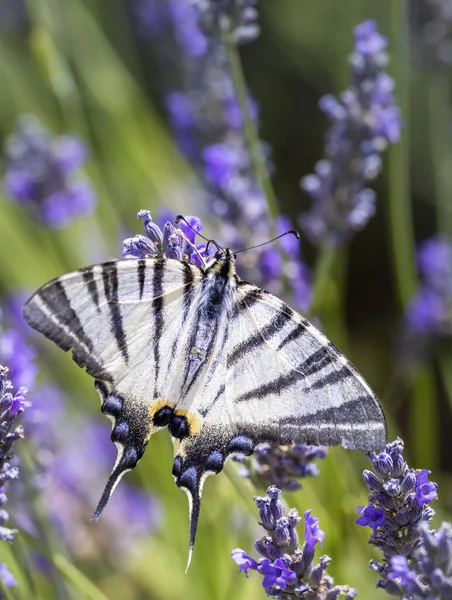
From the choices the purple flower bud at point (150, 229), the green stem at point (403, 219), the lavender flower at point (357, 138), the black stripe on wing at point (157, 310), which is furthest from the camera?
the green stem at point (403, 219)

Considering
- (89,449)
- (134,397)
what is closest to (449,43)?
(134,397)

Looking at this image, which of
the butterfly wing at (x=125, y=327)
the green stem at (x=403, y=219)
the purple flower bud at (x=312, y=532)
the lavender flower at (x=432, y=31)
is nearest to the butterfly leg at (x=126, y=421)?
the butterfly wing at (x=125, y=327)

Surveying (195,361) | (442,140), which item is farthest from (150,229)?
(442,140)

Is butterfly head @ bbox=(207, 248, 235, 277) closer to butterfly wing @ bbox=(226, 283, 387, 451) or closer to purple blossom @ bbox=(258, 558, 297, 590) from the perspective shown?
butterfly wing @ bbox=(226, 283, 387, 451)

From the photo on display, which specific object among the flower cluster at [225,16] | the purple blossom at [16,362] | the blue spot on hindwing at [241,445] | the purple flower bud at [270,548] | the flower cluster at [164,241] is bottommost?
the purple flower bud at [270,548]

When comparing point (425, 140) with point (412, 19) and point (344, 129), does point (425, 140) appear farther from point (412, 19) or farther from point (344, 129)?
point (344, 129)

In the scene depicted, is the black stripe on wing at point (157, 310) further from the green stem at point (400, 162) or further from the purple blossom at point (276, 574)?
the green stem at point (400, 162)

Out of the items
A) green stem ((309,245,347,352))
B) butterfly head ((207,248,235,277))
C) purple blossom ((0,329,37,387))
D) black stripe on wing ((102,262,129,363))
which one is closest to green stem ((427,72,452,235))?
green stem ((309,245,347,352))
